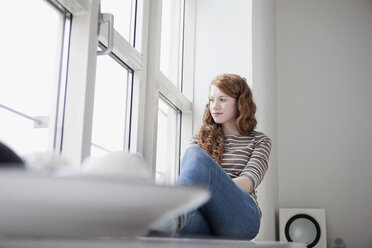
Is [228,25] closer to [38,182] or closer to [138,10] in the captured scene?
[138,10]

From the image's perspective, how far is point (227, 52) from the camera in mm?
3045

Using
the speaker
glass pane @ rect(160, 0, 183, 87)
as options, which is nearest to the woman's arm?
glass pane @ rect(160, 0, 183, 87)

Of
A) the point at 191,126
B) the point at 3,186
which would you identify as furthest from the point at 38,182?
the point at 191,126

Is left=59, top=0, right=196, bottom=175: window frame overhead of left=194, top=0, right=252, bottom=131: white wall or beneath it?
beneath

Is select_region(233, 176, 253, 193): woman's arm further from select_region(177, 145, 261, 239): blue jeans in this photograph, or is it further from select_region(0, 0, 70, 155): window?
select_region(0, 0, 70, 155): window

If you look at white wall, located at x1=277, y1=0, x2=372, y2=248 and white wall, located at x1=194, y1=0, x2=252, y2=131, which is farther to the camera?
white wall, located at x1=277, y1=0, x2=372, y2=248

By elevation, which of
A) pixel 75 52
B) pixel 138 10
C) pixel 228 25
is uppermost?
pixel 228 25

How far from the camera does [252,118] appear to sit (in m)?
2.36

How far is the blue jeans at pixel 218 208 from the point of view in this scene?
1.00 m

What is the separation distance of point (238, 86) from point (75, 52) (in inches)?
40.7

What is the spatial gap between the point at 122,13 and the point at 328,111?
7.56 ft

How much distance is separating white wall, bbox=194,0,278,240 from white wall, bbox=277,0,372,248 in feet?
2.12

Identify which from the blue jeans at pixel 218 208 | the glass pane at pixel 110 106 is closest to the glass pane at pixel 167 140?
the glass pane at pixel 110 106

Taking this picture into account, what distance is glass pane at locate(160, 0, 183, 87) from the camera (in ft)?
8.97
